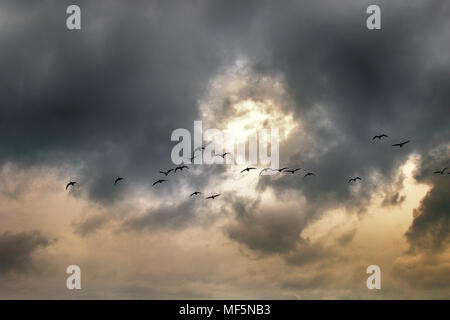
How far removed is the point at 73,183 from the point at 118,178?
52.3 feet

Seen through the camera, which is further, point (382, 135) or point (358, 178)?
point (358, 178)

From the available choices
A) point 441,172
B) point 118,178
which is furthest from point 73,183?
point 441,172

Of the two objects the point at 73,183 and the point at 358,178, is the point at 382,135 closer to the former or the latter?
the point at 358,178

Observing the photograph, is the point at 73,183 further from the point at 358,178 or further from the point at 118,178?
the point at 358,178

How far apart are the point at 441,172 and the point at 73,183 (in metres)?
115

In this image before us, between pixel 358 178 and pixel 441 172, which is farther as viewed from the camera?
pixel 358 178

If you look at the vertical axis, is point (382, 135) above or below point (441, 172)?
above

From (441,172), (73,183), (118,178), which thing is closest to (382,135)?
(441,172)

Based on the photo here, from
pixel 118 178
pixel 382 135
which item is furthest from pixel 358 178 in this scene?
pixel 118 178

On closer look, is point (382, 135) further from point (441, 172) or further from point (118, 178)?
point (118, 178)

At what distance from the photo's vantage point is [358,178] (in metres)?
170

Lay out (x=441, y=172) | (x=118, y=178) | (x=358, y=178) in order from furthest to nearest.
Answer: (x=358, y=178) → (x=441, y=172) → (x=118, y=178)

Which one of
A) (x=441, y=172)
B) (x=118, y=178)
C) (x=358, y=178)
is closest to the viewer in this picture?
(x=118, y=178)

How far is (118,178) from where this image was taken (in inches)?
5576
